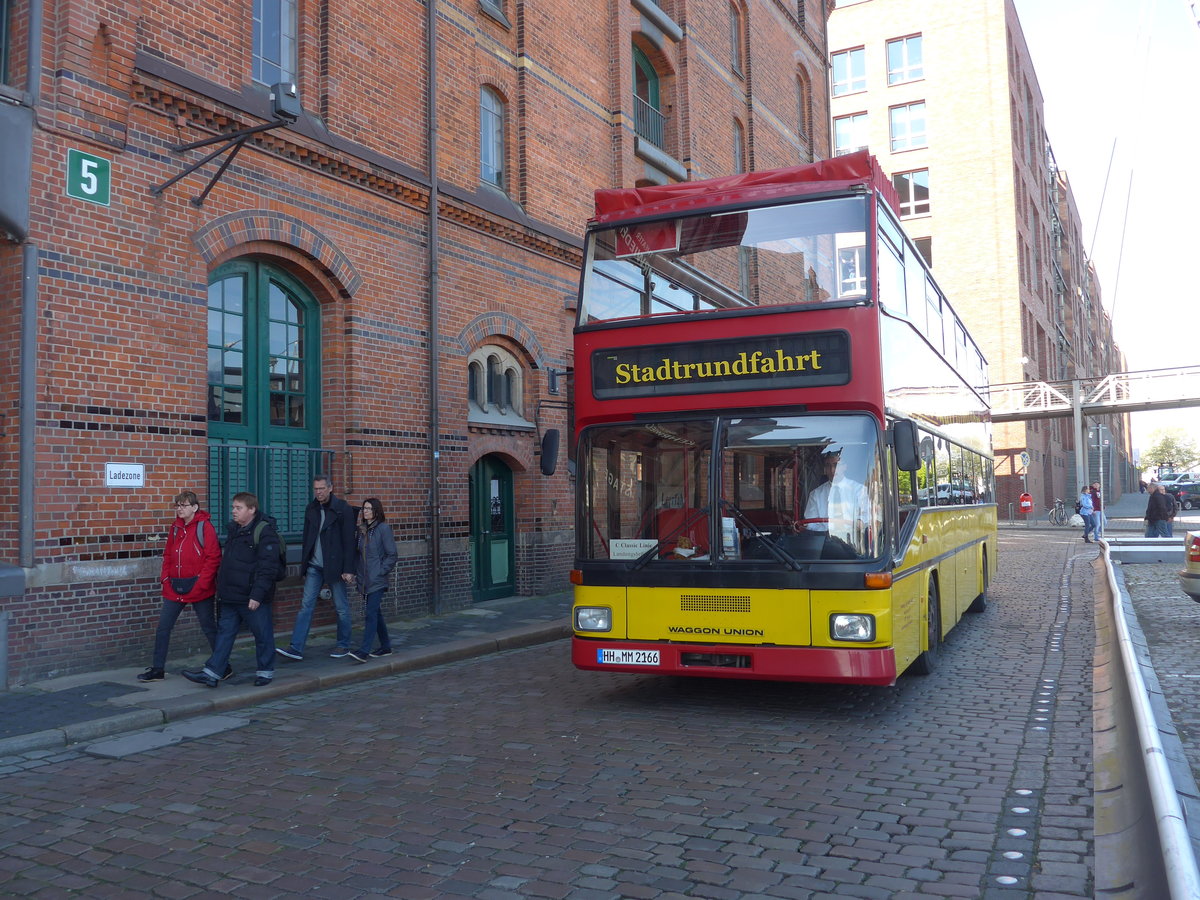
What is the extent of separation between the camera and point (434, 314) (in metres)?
13.4

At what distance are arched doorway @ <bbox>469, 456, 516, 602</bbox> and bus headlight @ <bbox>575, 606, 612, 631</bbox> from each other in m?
6.71

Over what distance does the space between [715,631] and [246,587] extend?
4082mm

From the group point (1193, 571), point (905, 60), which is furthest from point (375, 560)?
point (905, 60)

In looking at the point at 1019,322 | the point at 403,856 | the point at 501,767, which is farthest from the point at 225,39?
the point at 1019,322

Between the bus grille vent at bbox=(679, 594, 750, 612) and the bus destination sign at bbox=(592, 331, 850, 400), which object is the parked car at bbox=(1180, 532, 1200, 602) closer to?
the bus destination sign at bbox=(592, 331, 850, 400)

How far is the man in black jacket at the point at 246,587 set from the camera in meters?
8.55

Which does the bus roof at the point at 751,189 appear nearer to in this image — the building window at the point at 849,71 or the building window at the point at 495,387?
the building window at the point at 495,387

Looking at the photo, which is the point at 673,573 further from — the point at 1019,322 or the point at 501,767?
the point at 1019,322

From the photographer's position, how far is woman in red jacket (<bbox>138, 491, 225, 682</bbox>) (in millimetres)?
8609

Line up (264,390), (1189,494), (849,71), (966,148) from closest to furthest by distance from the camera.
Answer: (264,390)
(966,148)
(849,71)
(1189,494)

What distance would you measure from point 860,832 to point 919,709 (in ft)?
9.77

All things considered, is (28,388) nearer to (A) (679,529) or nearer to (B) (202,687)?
(B) (202,687)

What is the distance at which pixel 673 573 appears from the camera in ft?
24.3

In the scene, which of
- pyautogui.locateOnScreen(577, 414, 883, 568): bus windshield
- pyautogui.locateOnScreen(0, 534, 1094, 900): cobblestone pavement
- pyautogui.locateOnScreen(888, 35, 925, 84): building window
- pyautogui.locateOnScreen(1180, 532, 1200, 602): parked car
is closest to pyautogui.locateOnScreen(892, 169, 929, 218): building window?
pyautogui.locateOnScreen(888, 35, 925, 84): building window
